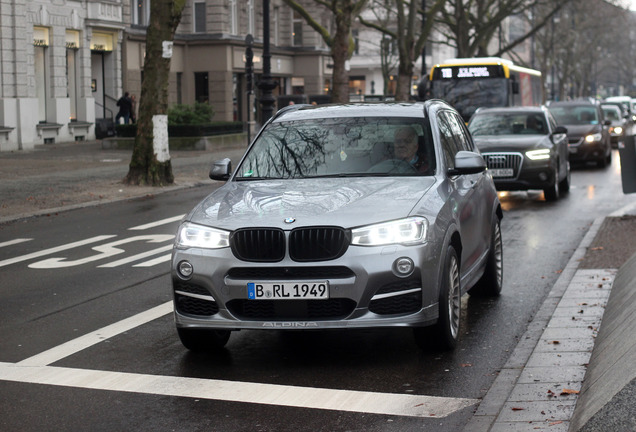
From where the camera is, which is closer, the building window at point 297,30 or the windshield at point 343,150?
the windshield at point 343,150

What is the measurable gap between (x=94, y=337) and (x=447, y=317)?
260 centimetres

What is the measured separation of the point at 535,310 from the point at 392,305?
8.67 feet

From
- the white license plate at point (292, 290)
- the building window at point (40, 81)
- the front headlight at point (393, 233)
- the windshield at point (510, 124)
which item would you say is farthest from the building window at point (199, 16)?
the white license plate at point (292, 290)

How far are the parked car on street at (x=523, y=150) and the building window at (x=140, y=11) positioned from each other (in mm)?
30741

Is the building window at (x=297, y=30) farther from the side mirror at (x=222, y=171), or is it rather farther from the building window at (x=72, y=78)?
the side mirror at (x=222, y=171)

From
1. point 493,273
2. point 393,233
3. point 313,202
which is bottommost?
point 493,273

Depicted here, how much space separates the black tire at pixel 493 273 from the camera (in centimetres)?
934

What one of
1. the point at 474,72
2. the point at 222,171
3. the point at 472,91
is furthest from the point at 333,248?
the point at 474,72

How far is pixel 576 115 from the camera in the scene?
30875 millimetres

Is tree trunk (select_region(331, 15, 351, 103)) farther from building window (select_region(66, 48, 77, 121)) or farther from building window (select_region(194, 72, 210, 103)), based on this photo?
building window (select_region(194, 72, 210, 103))

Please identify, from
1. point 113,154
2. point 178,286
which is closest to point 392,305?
point 178,286

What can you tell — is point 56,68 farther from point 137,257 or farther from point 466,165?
point 466,165

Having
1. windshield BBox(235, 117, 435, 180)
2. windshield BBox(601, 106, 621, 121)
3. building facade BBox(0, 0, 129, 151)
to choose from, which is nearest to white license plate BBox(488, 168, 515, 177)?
windshield BBox(235, 117, 435, 180)

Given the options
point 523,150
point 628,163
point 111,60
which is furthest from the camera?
point 111,60
